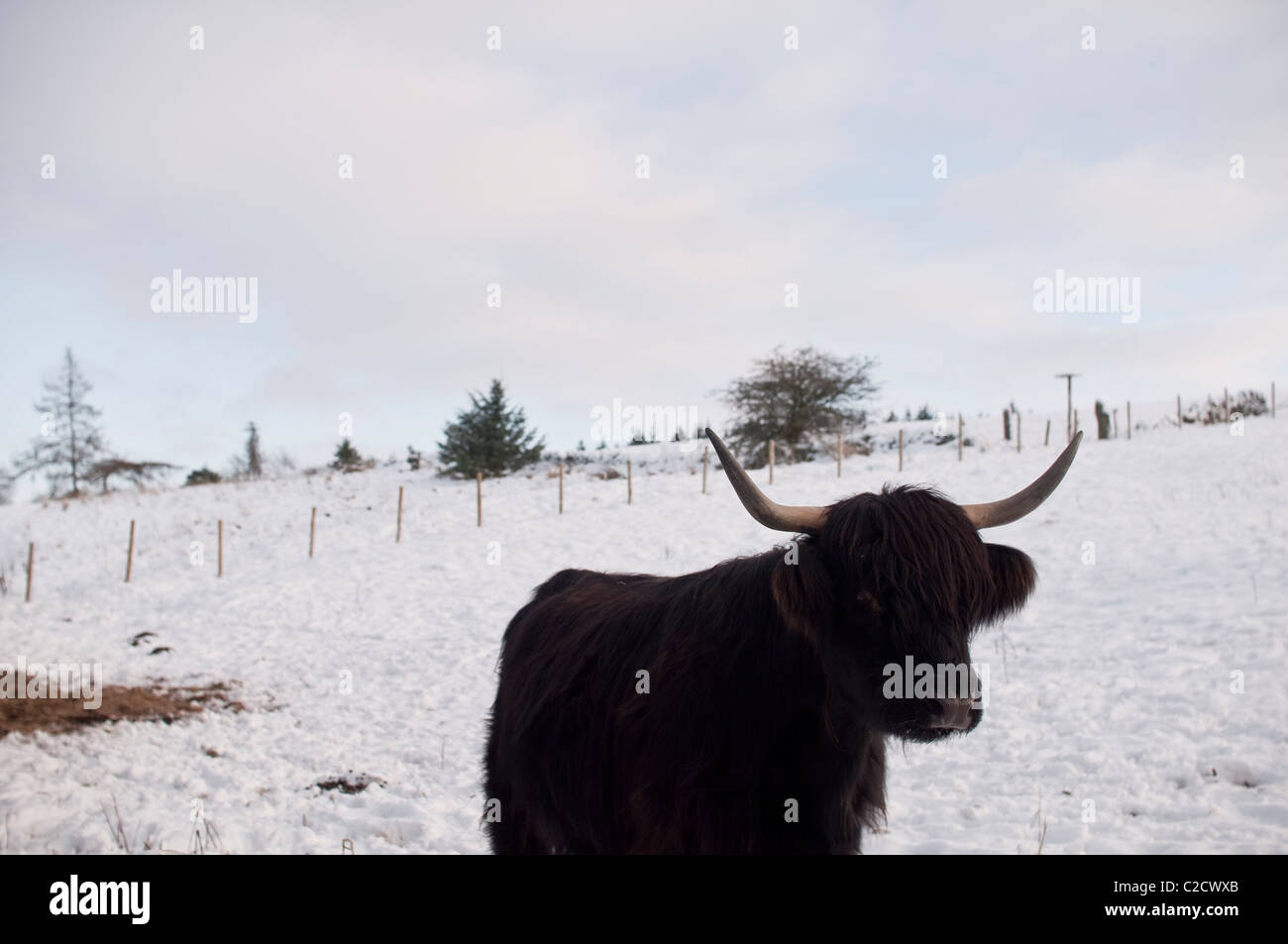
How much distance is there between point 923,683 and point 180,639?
13901 mm

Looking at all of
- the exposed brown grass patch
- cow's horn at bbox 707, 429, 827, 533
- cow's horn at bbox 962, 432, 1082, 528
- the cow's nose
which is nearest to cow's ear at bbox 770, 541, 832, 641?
cow's horn at bbox 707, 429, 827, 533

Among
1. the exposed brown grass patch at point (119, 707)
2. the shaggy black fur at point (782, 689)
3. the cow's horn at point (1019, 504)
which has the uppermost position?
the cow's horn at point (1019, 504)

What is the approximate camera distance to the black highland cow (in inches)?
103

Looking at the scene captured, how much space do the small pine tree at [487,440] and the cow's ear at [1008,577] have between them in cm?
2954

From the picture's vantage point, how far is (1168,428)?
1068 inches

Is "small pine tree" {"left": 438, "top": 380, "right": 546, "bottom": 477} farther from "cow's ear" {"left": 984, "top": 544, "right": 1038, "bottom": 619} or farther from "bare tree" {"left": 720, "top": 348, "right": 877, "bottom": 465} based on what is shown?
"cow's ear" {"left": 984, "top": 544, "right": 1038, "bottom": 619}

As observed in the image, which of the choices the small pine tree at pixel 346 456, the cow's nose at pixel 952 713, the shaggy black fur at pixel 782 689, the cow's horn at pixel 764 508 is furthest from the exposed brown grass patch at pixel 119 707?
the small pine tree at pixel 346 456

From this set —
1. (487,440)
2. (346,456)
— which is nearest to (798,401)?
(487,440)

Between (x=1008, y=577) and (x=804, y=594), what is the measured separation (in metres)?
0.92

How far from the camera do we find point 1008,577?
9.87 ft

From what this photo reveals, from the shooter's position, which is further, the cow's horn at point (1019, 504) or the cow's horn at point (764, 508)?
the cow's horn at point (1019, 504)

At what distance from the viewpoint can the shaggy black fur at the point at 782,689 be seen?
103 inches

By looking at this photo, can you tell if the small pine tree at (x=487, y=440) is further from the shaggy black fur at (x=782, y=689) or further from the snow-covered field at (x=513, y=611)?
the shaggy black fur at (x=782, y=689)
